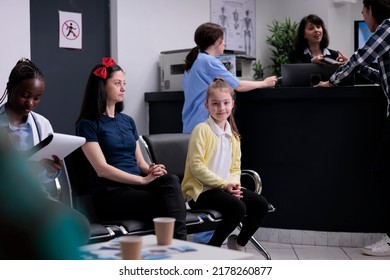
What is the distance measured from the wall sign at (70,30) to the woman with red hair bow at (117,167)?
5.49 ft

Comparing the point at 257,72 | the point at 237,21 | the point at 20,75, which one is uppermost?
the point at 237,21

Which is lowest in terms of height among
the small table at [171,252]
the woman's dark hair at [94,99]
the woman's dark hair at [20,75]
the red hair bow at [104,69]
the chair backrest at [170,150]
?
the small table at [171,252]

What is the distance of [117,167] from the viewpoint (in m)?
3.05

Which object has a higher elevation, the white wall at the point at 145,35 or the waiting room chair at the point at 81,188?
the white wall at the point at 145,35

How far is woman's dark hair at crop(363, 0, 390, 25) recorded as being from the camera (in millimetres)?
3648

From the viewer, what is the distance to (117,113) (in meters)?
3.19

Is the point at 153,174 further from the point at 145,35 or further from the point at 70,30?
the point at 145,35

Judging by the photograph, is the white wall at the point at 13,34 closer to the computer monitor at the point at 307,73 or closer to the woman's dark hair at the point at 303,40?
the computer monitor at the point at 307,73

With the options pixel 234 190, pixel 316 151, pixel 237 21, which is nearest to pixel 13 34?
pixel 234 190

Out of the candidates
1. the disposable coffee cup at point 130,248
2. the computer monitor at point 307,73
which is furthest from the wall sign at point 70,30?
the disposable coffee cup at point 130,248

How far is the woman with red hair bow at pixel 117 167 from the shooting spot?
2877mm

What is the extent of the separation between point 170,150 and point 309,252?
3.72ft

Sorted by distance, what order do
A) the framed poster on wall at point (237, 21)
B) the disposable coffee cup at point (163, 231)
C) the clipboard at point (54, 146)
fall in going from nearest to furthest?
the disposable coffee cup at point (163, 231), the clipboard at point (54, 146), the framed poster on wall at point (237, 21)

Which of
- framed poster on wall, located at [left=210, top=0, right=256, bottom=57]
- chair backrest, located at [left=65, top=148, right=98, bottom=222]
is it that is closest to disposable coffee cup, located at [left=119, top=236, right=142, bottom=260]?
chair backrest, located at [left=65, top=148, right=98, bottom=222]
